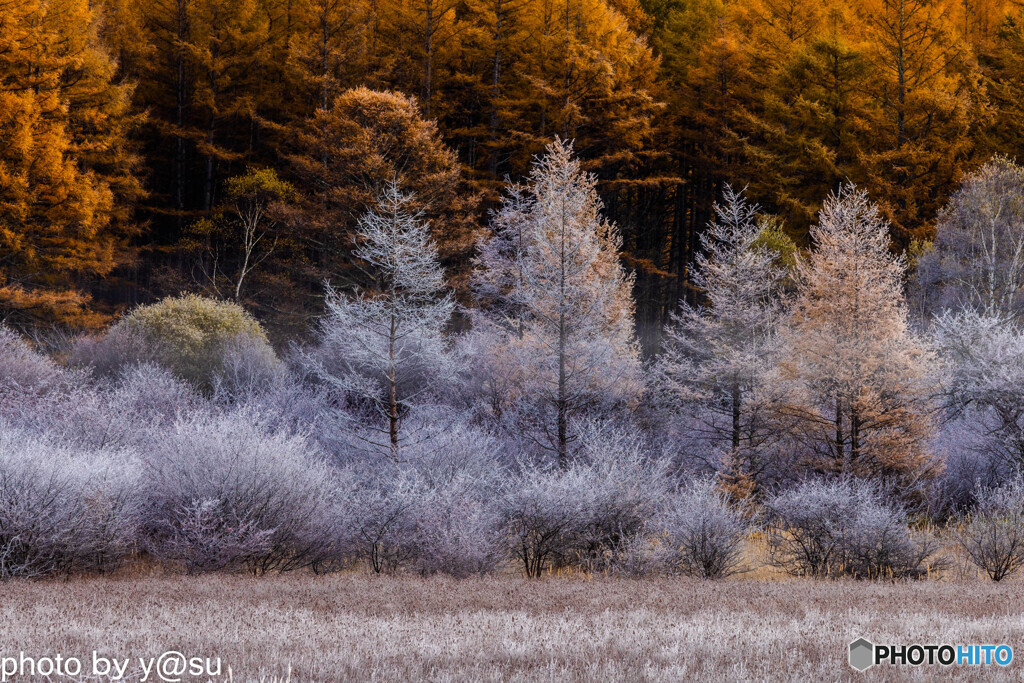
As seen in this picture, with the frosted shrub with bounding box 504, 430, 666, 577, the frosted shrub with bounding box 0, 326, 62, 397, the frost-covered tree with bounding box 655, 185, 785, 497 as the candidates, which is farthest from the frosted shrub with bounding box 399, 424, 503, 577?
the frosted shrub with bounding box 0, 326, 62, 397

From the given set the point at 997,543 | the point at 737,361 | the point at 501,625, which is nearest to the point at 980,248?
the point at 737,361

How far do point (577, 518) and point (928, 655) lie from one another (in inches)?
270

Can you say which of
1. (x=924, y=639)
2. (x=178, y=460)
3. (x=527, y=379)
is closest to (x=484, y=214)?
(x=527, y=379)

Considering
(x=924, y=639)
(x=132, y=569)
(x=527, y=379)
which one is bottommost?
(x=132, y=569)

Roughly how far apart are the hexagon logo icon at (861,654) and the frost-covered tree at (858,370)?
10.1 m

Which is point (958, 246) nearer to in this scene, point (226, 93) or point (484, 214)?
point (484, 214)

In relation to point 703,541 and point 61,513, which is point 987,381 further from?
point 61,513

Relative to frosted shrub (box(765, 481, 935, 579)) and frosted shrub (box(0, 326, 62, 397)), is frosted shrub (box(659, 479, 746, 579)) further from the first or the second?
frosted shrub (box(0, 326, 62, 397))

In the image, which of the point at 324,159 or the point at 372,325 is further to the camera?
the point at 324,159

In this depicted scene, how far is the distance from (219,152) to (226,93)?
3988 mm

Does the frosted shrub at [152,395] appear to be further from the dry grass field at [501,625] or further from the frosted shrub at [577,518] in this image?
the frosted shrub at [577,518]

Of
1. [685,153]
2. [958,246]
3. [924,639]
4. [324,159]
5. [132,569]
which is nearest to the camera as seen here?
[924,639]

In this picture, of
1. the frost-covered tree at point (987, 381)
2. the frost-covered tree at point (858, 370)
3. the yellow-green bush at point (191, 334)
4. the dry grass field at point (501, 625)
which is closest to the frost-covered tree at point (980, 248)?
the frost-covered tree at point (987, 381)

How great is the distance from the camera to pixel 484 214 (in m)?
37.1
